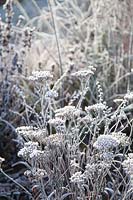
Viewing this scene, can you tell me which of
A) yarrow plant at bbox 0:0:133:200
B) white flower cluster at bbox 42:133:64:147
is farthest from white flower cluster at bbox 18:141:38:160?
white flower cluster at bbox 42:133:64:147

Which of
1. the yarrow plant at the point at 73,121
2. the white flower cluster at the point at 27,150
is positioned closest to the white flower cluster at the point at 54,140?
the yarrow plant at the point at 73,121

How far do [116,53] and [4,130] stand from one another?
4.37 feet

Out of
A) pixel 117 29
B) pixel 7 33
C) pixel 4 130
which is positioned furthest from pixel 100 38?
pixel 4 130

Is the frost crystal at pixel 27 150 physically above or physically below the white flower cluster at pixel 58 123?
below

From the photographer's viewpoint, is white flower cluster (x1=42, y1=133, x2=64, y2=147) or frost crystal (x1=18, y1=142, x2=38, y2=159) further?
white flower cluster (x1=42, y1=133, x2=64, y2=147)

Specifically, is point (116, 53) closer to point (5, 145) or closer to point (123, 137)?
point (5, 145)

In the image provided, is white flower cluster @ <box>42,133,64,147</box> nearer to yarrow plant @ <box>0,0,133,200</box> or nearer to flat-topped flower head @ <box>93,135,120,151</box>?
yarrow plant @ <box>0,0,133,200</box>

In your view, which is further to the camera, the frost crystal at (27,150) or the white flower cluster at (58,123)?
the white flower cluster at (58,123)

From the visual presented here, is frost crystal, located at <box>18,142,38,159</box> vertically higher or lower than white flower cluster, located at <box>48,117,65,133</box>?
lower

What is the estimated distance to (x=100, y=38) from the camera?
3.87 metres

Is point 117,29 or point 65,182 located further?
point 117,29

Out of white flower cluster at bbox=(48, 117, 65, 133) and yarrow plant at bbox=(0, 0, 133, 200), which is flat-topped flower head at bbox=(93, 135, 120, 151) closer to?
yarrow plant at bbox=(0, 0, 133, 200)

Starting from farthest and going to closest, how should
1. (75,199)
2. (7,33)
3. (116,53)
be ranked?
1. (116,53)
2. (7,33)
3. (75,199)

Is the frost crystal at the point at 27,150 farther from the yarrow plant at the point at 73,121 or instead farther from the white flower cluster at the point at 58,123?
the white flower cluster at the point at 58,123
